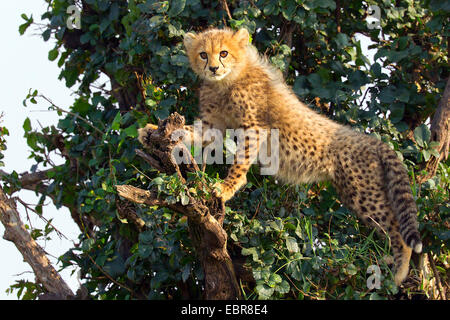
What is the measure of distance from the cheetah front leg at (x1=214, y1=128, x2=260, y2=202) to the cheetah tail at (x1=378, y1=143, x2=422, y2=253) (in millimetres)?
1024

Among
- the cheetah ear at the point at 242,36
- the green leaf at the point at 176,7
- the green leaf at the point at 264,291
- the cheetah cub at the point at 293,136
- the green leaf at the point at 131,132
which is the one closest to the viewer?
the green leaf at the point at 264,291

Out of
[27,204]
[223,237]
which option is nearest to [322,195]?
[223,237]

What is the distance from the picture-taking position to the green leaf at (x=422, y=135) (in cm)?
550

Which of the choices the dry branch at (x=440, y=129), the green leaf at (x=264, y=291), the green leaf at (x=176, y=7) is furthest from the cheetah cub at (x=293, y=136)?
the green leaf at (x=264, y=291)

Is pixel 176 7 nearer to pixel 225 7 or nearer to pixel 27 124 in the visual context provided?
pixel 225 7

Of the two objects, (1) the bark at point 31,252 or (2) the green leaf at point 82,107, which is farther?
(2) the green leaf at point 82,107

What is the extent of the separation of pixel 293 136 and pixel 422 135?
46.0 inches

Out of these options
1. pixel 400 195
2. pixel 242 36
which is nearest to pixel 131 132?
pixel 242 36

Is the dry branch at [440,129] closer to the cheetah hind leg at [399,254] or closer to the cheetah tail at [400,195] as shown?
the cheetah tail at [400,195]

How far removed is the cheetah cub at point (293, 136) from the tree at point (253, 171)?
205mm

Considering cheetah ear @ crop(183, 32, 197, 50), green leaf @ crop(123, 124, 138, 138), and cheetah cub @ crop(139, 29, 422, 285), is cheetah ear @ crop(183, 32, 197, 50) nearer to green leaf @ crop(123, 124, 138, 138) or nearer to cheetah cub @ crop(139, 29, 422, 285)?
cheetah cub @ crop(139, 29, 422, 285)

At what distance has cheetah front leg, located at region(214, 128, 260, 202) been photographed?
15.3 feet

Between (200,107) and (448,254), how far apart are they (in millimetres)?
2358

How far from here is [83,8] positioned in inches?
245
